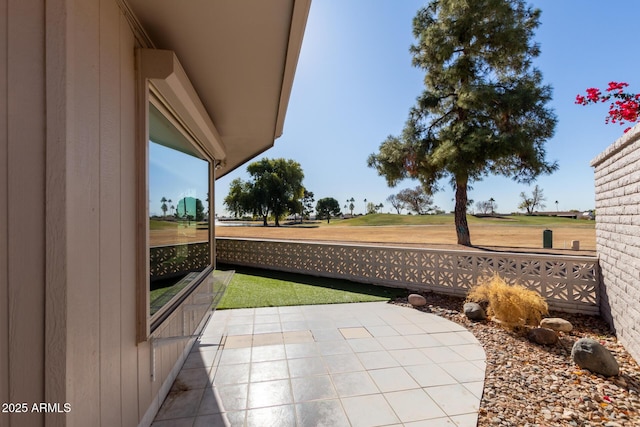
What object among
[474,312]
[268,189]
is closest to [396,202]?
[268,189]

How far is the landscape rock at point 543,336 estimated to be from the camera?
11.4 feet

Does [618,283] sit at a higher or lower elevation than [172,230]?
lower

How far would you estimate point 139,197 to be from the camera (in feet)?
5.99

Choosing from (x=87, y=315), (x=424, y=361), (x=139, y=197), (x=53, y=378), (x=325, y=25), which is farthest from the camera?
(x=424, y=361)

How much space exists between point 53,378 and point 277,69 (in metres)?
2.43

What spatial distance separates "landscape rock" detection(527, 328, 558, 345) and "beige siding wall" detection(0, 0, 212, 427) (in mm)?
4445

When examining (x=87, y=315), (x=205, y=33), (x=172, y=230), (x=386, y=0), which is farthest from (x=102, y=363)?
(x=386, y=0)

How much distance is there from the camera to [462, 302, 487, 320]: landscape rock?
4367mm

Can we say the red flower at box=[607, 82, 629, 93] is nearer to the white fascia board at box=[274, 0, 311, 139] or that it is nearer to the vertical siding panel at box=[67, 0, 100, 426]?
the white fascia board at box=[274, 0, 311, 139]

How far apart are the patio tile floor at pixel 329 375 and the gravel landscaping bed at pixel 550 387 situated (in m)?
0.17

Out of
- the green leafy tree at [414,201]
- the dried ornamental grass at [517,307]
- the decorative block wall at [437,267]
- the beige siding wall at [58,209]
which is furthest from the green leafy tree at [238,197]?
the green leafy tree at [414,201]

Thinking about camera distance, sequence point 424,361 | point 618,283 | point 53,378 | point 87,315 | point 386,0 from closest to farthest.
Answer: point 53,378, point 87,315, point 424,361, point 618,283, point 386,0

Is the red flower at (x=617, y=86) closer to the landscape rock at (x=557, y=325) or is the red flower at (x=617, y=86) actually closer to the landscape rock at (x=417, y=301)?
the landscape rock at (x=557, y=325)

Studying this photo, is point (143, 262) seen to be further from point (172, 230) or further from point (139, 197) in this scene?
Result: point (172, 230)
